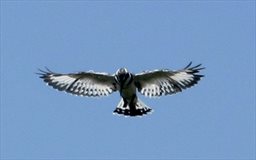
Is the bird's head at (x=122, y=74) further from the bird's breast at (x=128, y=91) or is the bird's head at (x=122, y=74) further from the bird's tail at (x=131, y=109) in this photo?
the bird's tail at (x=131, y=109)

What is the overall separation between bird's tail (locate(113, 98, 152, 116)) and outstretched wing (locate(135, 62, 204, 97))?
482 millimetres

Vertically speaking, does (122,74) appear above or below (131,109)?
above

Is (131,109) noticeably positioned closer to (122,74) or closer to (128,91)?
(128,91)

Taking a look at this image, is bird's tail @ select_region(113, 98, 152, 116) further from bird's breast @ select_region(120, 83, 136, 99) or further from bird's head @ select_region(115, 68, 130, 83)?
bird's head @ select_region(115, 68, 130, 83)

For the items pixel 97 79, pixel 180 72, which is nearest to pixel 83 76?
pixel 97 79

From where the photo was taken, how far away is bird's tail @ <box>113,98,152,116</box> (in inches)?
1614

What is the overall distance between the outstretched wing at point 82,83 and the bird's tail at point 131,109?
20.0 inches

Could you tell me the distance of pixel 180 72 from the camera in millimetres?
40406

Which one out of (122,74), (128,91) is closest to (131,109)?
(128,91)

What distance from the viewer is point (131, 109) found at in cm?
4100

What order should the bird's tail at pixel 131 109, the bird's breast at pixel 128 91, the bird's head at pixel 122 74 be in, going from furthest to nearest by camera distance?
the bird's tail at pixel 131 109 < the bird's breast at pixel 128 91 < the bird's head at pixel 122 74

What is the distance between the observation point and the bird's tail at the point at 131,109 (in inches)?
1614

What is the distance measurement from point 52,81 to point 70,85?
1.74 feet

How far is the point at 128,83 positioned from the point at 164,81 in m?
1.28
